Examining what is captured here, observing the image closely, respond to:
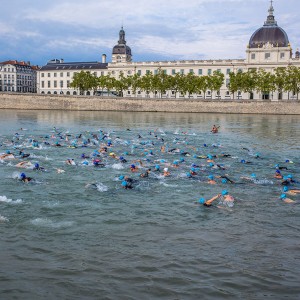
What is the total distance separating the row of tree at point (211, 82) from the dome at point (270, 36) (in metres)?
11.6

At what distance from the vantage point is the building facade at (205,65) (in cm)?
11612

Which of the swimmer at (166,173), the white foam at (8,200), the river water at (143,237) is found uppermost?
the swimmer at (166,173)

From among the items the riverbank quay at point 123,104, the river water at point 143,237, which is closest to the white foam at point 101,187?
the river water at point 143,237

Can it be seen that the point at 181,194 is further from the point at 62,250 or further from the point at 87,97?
the point at 87,97

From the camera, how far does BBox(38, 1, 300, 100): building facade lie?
116m

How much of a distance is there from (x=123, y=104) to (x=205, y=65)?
37800 millimetres

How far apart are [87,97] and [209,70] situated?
43031mm

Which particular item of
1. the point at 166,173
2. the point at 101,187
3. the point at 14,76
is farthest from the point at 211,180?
the point at 14,76

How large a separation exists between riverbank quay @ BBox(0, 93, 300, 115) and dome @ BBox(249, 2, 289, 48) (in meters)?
32.8

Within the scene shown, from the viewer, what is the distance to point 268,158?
1164 inches

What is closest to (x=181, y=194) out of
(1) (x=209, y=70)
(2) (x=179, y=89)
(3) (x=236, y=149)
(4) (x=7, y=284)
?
(4) (x=7, y=284)

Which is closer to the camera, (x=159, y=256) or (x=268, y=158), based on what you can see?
(x=159, y=256)

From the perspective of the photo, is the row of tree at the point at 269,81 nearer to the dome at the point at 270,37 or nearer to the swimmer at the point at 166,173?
the dome at the point at 270,37

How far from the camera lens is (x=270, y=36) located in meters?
117
